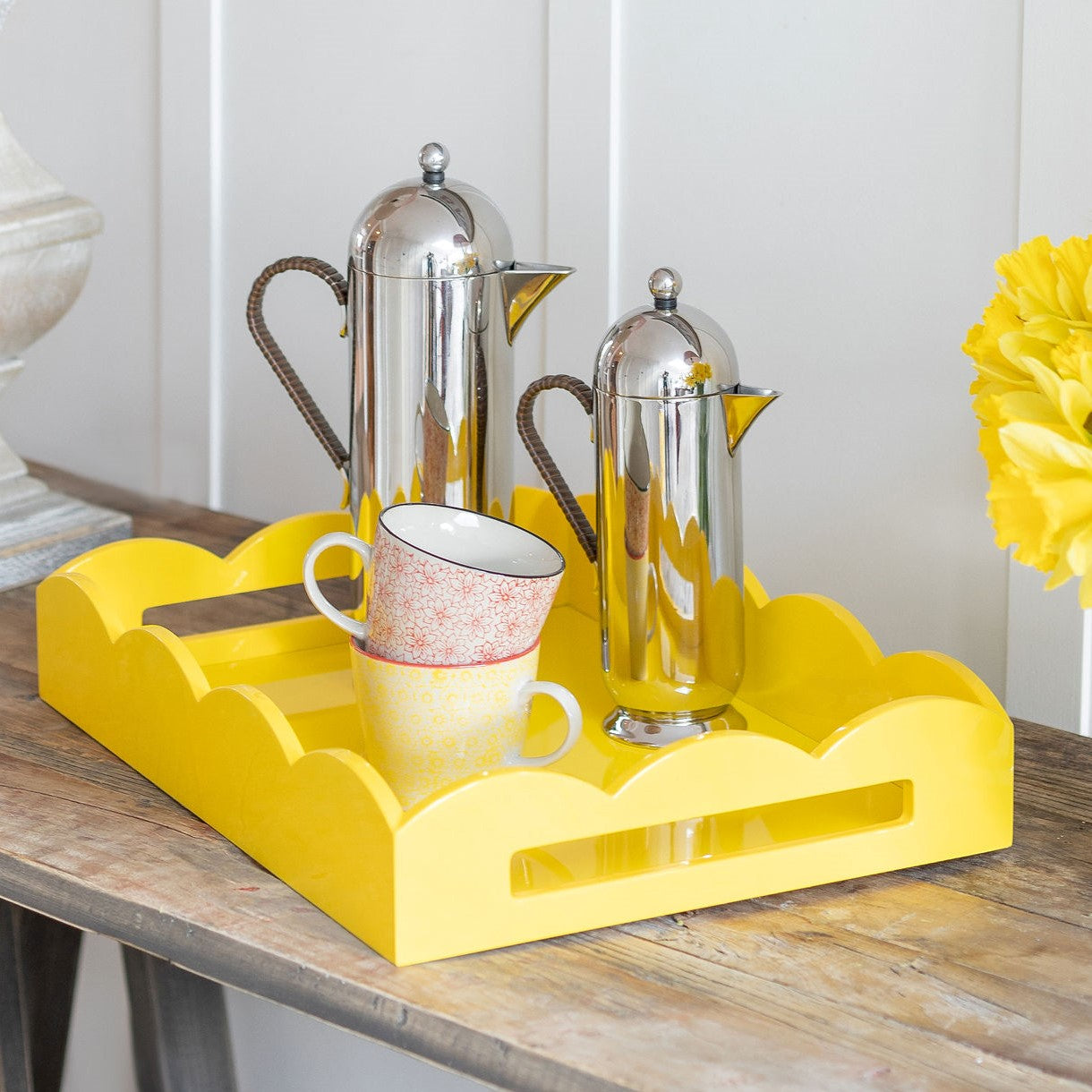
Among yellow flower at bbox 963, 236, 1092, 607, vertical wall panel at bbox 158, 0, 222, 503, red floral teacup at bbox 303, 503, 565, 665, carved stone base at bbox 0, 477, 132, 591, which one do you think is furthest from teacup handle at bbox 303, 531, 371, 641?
vertical wall panel at bbox 158, 0, 222, 503

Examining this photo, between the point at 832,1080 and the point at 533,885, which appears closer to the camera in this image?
the point at 832,1080

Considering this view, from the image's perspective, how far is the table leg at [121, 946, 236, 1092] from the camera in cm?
Result: 111

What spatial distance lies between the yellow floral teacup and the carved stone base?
50 centimetres

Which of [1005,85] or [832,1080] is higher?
[1005,85]

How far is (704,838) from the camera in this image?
2.34 ft

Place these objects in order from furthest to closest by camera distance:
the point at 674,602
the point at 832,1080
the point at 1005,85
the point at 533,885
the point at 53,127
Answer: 1. the point at 53,127
2. the point at 1005,85
3. the point at 674,602
4. the point at 533,885
5. the point at 832,1080

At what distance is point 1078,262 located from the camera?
0.60 m

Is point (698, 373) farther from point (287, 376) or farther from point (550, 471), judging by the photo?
point (287, 376)

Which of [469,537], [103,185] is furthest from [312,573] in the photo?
[103,185]

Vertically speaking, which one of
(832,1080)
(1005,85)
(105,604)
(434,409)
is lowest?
(832,1080)

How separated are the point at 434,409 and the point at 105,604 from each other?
21cm

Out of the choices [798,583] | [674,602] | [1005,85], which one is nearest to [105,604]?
[674,602]

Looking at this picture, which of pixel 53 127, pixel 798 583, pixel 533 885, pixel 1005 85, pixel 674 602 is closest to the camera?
pixel 533 885

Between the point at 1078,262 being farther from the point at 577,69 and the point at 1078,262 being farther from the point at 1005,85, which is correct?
the point at 577,69
